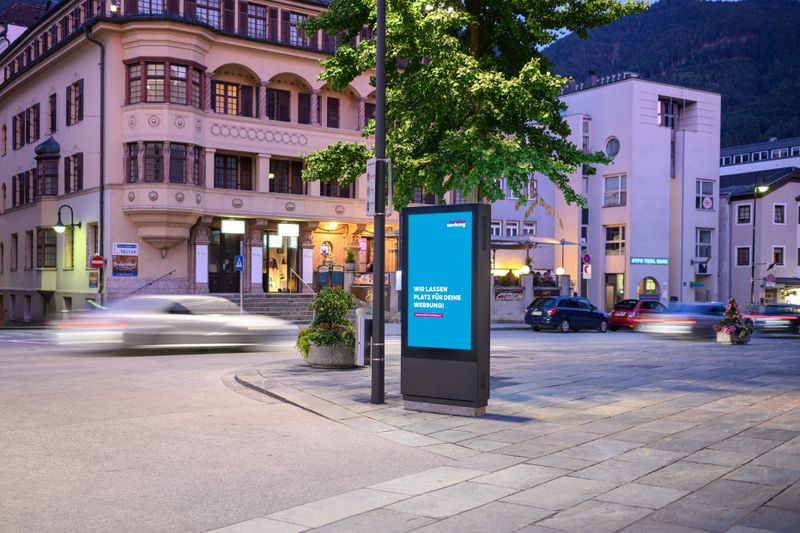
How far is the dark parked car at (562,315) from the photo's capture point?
37344 millimetres

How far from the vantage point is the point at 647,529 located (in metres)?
5.90

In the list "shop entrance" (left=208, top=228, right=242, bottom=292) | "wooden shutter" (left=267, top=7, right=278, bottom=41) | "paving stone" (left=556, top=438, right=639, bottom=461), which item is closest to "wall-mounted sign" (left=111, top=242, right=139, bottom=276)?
"shop entrance" (left=208, top=228, right=242, bottom=292)

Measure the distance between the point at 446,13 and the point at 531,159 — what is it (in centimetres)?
393

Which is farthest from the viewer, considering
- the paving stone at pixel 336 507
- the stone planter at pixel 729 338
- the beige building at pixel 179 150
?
the beige building at pixel 179 150

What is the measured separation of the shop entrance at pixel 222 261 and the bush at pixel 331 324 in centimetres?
2394

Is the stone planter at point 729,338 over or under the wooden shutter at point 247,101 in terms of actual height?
under

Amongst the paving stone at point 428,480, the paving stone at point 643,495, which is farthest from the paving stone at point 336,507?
the paving stone at point 643,495

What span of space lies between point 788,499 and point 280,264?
37378mm

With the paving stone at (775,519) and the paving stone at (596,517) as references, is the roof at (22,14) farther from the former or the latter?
the paving stone at (775,519)

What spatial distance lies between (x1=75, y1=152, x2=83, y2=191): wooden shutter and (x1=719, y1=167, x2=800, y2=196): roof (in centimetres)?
4845

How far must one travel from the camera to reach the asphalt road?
6.46 meters

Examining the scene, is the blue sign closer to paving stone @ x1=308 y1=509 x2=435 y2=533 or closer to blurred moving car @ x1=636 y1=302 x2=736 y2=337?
paving stone @ x1=308 y1=509 x2=435 y2=533

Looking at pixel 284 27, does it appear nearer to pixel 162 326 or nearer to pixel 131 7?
pixel 131 7

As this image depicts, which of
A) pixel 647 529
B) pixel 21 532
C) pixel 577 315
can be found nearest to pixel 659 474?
pixel 647 529
